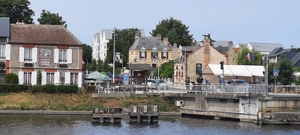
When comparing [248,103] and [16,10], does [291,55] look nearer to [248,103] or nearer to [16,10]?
[16,10]

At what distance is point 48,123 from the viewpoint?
2162 inches

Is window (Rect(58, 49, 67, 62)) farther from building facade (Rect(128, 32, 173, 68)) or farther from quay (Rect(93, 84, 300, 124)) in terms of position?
building facade (Rect(128, 32, 173, 68))

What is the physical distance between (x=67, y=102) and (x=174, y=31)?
9313 centimetres

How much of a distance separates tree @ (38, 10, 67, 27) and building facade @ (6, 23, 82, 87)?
33.2m

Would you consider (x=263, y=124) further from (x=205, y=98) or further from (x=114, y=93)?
(x=114, y=93)

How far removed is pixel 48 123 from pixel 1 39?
21661mm

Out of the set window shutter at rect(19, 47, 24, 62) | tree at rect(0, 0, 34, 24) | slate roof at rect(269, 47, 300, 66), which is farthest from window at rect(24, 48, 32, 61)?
slate roof at rect(269, 47, 300, 66)

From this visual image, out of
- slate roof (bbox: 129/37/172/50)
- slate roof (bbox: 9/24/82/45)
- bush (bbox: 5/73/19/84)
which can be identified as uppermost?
slate roof (bbox: 129/37/172/50)

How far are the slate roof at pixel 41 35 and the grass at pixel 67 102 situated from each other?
870 cm

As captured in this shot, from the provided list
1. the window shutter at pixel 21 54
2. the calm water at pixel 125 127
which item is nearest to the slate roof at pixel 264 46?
the window shutter at pixel 21 54

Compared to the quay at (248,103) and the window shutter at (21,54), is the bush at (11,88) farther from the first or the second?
the quay at (248,103)

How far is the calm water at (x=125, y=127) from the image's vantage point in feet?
161

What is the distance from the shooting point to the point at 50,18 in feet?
358

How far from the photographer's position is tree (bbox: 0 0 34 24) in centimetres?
10444
